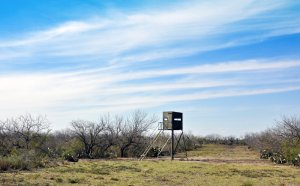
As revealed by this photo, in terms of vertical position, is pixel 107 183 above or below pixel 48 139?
below

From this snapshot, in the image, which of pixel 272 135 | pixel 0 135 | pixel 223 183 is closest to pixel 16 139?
pixel 0 135

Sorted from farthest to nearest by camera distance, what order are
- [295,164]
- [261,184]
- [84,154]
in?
[84,154] < [295,164] < [261,184]

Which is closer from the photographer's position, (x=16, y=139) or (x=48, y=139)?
(x=16, y=139)

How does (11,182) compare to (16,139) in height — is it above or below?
below

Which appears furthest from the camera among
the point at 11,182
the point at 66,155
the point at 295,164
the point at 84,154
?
the point at 84,154

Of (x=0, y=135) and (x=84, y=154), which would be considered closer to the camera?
(x=0, y=135)

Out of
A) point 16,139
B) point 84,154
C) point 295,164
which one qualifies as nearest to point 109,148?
point 84,154

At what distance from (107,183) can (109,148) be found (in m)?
25.7

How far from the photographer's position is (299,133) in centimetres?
3500

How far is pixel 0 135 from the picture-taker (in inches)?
1256

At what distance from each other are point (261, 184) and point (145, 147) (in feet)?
89.0

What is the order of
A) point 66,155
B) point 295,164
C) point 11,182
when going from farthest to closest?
1. point 66,155
2. point 295,164
3. point 11,182

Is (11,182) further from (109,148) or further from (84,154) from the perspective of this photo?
(109,148)

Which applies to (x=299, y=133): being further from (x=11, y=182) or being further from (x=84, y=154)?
(x=11, y=182)
